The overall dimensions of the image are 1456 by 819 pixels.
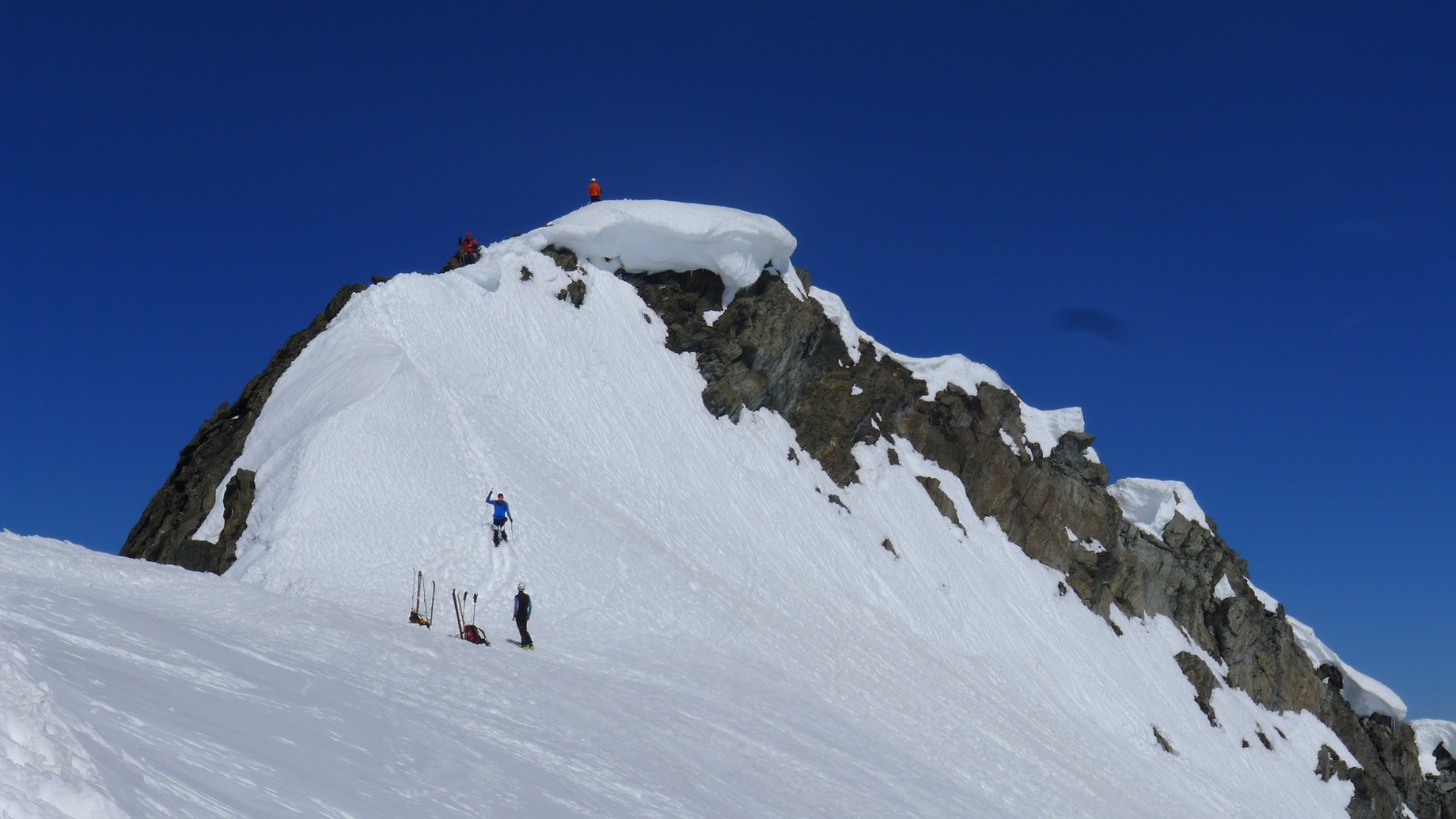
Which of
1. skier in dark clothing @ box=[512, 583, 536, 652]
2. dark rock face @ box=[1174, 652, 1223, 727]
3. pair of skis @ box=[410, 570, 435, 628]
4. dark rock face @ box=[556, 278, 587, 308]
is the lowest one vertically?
pair of skis @ box=[410, 570, 435, 628]

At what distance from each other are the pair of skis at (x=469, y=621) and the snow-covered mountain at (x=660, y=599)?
260mm

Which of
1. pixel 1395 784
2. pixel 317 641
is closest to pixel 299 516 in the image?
pixel 317 641

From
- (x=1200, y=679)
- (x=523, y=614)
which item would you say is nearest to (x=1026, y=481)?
(x=1200, y=679)

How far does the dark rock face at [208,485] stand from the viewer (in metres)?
24.7

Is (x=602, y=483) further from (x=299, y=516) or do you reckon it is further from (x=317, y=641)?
(x=317, y=641)

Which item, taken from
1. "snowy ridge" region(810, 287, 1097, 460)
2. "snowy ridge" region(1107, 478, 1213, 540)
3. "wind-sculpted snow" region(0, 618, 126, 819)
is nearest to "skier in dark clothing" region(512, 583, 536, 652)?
"wind-sculpted snow" region(0, 618, 126, 819)

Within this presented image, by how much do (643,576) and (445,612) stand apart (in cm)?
670

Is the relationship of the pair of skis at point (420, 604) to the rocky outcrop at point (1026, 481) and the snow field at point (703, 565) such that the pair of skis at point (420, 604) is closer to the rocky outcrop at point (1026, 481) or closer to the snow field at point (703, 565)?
the snow field at point (703, 565)

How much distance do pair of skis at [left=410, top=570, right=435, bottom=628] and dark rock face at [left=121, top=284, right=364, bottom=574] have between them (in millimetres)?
4090

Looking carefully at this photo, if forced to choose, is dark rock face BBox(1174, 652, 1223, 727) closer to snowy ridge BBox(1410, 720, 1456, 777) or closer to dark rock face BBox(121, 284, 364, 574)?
snowy ridge BBox(1410, 720, 1456, 777)

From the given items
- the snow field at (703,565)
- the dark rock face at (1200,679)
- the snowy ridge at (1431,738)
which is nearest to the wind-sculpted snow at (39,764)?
the snow field at (703,565)

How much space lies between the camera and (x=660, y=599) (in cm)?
2795

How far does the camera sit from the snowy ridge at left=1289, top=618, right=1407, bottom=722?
6794 centimetres

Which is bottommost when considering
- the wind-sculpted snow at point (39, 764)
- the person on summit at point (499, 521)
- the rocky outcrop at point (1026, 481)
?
the wind-sculpted snow at point (39, 764)
